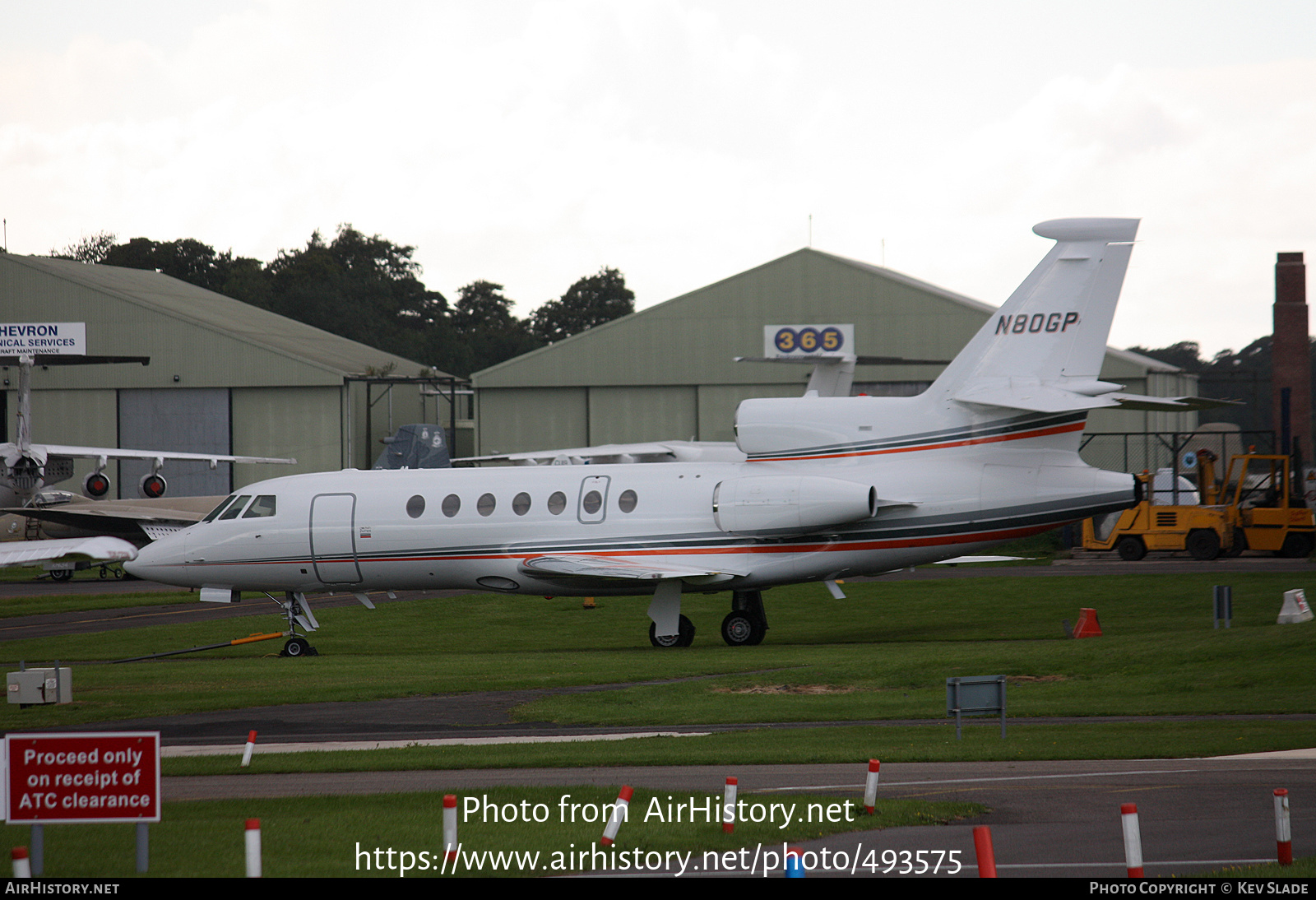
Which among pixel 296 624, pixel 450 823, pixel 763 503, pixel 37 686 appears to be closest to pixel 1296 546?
pixel 763 503

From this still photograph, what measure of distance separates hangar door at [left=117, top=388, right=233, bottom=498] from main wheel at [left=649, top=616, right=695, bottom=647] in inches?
1577

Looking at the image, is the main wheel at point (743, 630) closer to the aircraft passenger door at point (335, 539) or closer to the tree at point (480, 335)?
the aircraft passenger door at point (335, 539)

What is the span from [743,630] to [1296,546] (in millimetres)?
22007

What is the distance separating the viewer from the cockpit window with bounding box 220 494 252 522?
26078 millimetres

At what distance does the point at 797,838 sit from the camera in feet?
32.8

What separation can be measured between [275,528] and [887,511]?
11.7m

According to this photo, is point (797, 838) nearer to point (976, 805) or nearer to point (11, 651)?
point (976, 805)

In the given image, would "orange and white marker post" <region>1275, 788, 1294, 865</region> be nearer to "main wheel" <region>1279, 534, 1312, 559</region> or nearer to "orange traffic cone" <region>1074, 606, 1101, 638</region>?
"orange traffic cone" <region>1074, 606, 1101, 638</region>

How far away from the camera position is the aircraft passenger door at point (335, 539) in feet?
83.0

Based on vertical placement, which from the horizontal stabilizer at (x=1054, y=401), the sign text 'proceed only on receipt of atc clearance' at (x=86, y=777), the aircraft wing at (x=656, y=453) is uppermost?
the horizontal stabilizer at (x=1054, y=401)

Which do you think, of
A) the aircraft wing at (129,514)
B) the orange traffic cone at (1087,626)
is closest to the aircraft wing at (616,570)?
the orange traffic cone at (1087,626)

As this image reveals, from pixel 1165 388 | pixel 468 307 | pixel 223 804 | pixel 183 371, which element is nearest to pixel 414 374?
pixel 183 371

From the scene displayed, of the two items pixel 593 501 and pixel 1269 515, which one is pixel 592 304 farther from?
pixel 593 501

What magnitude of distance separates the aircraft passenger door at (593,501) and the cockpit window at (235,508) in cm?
698
